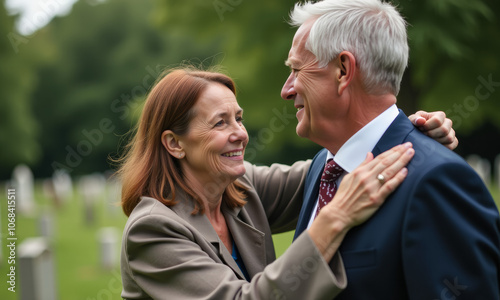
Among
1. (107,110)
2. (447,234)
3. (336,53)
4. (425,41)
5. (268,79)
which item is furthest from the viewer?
(107,110)

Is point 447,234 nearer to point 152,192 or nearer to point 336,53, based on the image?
point 336,53

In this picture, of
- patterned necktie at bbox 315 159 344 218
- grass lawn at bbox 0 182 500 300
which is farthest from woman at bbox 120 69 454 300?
grass lawn at bbox 0 182 500 300

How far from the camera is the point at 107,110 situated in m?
42.1

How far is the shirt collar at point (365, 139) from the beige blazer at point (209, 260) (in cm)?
49

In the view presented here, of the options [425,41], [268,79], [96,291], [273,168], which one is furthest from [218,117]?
[268,79]

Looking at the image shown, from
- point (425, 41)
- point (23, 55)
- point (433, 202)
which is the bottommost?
point (23, 55)

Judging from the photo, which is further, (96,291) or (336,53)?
(96,291)

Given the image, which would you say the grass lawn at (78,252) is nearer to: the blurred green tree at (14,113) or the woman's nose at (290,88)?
the woman's nose at (290,88)

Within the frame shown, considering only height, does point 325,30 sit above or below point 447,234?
above

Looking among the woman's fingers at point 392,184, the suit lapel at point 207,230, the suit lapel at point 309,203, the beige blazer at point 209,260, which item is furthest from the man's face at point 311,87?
the suit lapel at point 207,230

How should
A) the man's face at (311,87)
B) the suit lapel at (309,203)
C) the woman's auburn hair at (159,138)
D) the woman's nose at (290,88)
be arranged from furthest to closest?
the woman's auburn hair at (159,138) < the suit lapel at (309,203) < the woman's nose at (290,88) < the man's face at (311,87)

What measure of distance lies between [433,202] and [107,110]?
4174 cm

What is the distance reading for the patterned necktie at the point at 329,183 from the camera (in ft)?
9.16

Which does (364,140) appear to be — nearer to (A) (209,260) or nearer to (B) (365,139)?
(B) (365,139)
